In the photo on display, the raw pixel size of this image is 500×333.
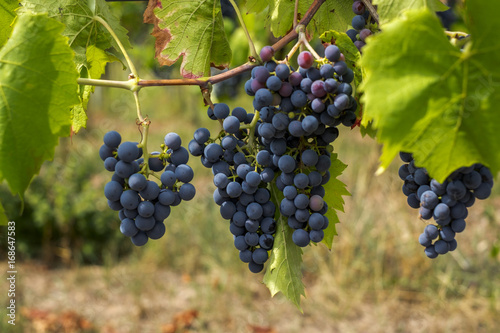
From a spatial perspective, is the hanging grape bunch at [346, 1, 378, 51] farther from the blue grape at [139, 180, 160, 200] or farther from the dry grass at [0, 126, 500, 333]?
the dry grass at [0, 126, 500, 333]

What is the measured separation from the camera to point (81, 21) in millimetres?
1113

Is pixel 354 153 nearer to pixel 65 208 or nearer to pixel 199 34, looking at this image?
pixel 65 208

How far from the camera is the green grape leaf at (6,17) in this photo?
1.06 m

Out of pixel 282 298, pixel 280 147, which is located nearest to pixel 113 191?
pixel 280 147

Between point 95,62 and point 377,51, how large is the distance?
79 centimetres

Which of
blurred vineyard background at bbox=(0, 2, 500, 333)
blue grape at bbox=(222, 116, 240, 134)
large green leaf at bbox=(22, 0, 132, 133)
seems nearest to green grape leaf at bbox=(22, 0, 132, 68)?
large green leaf at bbox=(22, 0, 132, 133)

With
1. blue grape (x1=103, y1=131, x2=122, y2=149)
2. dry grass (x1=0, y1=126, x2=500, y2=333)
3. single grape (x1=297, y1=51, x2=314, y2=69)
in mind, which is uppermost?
single grape (x1=297, y1=51, x2=314, y2=69)

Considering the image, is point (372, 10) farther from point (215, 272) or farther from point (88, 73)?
point (215, 272)

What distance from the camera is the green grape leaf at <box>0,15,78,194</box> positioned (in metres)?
0.81

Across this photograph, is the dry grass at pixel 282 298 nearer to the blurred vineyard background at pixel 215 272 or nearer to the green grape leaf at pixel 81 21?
the blurred vineyard background at pixel 215 272

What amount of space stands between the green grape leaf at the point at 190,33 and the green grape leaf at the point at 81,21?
0.11 meters

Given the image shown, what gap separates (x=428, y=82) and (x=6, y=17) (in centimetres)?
93

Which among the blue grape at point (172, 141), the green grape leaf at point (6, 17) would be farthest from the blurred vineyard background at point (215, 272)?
the blue grape at point (172, 141)

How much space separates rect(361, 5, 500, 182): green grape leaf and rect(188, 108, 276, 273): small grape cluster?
0.31 m
